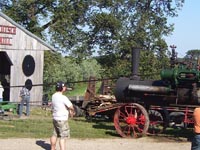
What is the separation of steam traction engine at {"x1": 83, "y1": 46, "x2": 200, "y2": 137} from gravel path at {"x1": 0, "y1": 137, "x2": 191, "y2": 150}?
29.1 inches

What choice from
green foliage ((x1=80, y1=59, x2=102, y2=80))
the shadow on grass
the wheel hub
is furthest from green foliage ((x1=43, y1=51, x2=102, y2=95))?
the shadow on grass

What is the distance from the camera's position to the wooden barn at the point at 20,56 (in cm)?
2052

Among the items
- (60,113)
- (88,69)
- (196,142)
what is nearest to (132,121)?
(60,113)

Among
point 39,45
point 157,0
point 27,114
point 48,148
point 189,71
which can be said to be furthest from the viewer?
point 157,0

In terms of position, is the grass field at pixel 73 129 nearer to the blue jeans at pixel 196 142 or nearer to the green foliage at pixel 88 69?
the blue jeans at pixel 196 142

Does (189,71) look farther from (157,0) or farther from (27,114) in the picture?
(157,0)

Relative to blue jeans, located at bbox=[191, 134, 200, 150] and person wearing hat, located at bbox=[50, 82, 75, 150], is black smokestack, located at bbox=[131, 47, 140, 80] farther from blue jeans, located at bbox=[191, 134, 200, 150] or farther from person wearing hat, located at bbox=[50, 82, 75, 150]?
blue jeans, located at bbox=[191, 134, 200, 150]

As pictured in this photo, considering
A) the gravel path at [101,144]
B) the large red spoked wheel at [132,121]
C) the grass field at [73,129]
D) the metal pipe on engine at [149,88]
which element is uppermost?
the metal pipe on engine at [149,88]

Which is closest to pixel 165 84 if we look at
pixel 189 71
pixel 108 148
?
pixel 189 71

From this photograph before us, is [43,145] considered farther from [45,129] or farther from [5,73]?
Answer: [5,73]

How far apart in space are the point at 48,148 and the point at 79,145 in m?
0.92

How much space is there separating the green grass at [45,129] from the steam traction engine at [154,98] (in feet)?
2.23

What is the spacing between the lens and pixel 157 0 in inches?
1394

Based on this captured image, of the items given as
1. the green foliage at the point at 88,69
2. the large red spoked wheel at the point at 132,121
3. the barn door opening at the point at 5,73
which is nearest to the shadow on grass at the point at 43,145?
the large red spoked wheel at the point at 132,121
